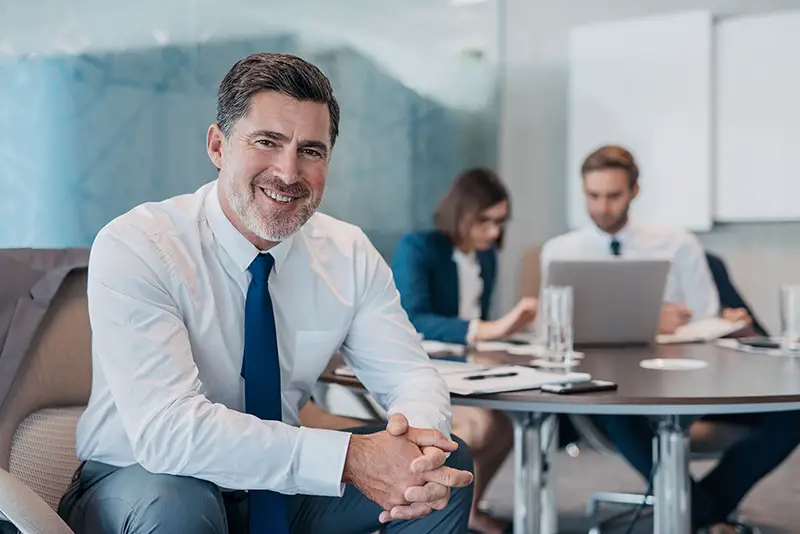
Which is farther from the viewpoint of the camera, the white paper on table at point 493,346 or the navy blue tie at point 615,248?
the navy blue tie at point 615,248

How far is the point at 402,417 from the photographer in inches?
65.9

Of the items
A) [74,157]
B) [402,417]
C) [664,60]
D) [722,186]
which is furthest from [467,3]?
[402,417]

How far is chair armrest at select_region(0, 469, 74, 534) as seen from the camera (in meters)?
1.46

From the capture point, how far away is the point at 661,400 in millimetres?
1840

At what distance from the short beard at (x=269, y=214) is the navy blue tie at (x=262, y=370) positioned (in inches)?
3.0

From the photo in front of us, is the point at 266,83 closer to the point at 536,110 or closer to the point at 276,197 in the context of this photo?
the point at 276,197

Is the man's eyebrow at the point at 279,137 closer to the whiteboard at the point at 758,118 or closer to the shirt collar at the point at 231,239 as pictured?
the shirt collar at the point at 231,239

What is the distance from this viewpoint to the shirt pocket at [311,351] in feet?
6.27

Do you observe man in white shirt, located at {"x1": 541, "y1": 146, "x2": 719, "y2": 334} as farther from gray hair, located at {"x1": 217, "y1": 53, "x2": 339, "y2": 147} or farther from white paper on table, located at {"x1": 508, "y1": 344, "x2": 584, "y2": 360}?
gray hair, located at {"x1": 217, "y1": 53, "x2": 339, "y2": 147}

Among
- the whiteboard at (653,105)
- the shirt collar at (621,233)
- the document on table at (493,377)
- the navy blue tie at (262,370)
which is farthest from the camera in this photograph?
the whiteboard at (653,105)

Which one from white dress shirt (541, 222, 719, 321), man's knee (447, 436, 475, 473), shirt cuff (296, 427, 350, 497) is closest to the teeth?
shirt cuff (296, 427, 350, 497)

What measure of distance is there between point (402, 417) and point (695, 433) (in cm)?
150

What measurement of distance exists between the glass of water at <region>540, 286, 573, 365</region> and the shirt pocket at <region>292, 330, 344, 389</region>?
2.18 ft

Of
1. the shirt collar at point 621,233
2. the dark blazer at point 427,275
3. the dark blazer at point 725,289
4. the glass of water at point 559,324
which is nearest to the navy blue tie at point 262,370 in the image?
the glass of water at point 559,324
